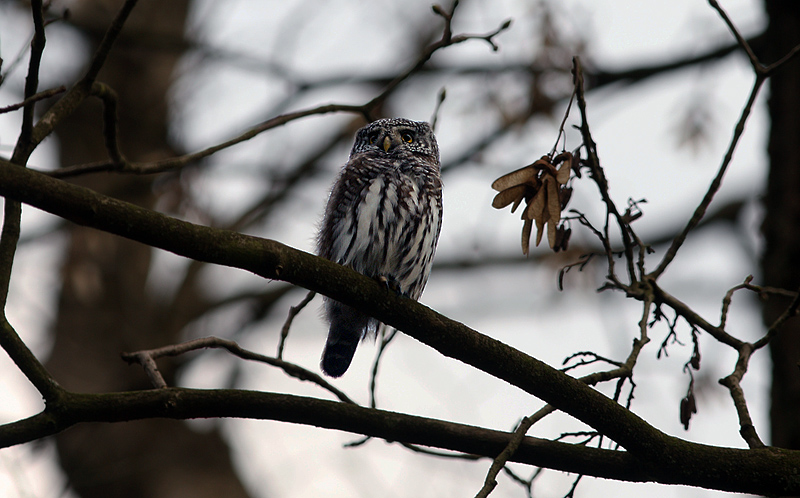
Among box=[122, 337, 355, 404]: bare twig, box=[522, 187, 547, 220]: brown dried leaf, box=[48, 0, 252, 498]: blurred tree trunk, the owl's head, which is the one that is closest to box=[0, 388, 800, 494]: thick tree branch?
box=[122, 337, 355, 404]: bare twig

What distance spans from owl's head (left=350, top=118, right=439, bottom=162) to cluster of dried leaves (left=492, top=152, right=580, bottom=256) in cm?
203

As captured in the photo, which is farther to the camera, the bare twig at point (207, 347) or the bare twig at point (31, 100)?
the bare twig at point (207, 347)

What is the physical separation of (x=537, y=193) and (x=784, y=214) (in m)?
2.58

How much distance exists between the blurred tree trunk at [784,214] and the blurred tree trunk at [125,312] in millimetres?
4851

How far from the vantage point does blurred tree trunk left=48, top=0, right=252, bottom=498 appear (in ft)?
23.9

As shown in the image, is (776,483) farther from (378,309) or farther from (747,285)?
(378,309)

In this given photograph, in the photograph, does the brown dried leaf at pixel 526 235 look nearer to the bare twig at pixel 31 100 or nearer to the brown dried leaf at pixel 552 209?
the brown dried leaf at pixel 552 209

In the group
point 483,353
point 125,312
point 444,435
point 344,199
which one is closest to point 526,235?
point 483,353

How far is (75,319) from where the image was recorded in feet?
28.9

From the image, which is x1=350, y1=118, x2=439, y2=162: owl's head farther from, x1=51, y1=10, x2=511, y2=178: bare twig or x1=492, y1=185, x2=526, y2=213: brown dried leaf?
x1=492, y1=185, x2=526, y2=213: brown dried leaf

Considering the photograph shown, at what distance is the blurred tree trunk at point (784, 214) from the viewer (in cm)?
416

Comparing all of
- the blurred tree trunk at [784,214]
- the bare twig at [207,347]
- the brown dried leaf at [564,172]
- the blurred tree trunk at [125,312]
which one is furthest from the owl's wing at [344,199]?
the blurred tree trunk at [125,312]

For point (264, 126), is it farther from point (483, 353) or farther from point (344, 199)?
point (483, 353)

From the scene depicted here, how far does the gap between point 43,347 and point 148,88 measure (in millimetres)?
3357
